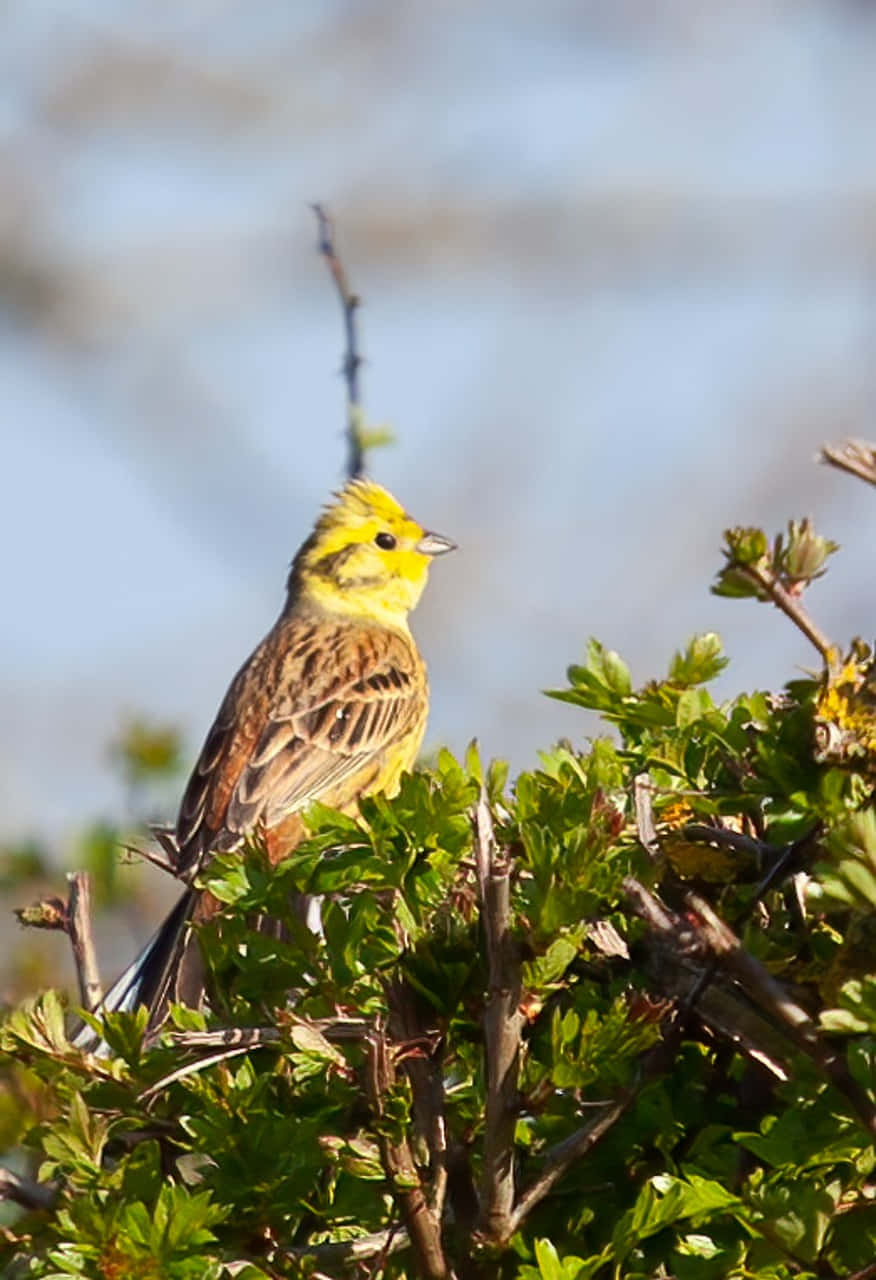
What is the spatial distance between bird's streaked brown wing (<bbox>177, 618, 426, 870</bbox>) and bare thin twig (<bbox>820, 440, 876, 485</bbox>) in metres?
4.49

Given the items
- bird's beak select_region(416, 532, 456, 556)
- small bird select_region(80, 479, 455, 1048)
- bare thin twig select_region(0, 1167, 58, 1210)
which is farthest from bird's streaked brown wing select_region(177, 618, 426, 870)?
bare thin twig select_region(0, 1167, 58, 1210)

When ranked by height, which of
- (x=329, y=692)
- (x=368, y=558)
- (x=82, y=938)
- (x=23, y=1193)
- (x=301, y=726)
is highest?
(x=368, y=558)

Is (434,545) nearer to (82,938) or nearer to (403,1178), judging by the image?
(82,938)

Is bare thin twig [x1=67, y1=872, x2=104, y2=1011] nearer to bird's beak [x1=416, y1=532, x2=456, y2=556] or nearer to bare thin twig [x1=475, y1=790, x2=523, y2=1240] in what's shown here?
bare thin twig [x1=475, y1=790, x2=523, y2=1240]

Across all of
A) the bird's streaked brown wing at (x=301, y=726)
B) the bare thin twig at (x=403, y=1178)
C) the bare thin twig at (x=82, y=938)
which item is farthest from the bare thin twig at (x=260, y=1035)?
the bird's streaked brown wing at (x=301, y=726)

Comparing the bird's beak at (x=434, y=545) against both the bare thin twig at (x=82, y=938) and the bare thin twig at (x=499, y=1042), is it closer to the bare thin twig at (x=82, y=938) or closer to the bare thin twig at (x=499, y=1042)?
the bare thin twig at (x=82, y=938)

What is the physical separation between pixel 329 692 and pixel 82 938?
14.9 feet

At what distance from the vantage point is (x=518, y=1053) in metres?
1.98

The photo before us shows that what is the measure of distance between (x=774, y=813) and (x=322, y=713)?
517 centimetres

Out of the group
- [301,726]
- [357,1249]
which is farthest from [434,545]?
[357,1249]

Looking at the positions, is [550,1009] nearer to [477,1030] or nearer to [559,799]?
[477,1030]

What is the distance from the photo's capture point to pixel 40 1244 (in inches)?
84.4

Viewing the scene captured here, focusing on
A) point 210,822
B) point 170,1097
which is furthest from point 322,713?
point 170,1097

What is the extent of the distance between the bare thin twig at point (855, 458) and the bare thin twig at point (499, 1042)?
485 mm
